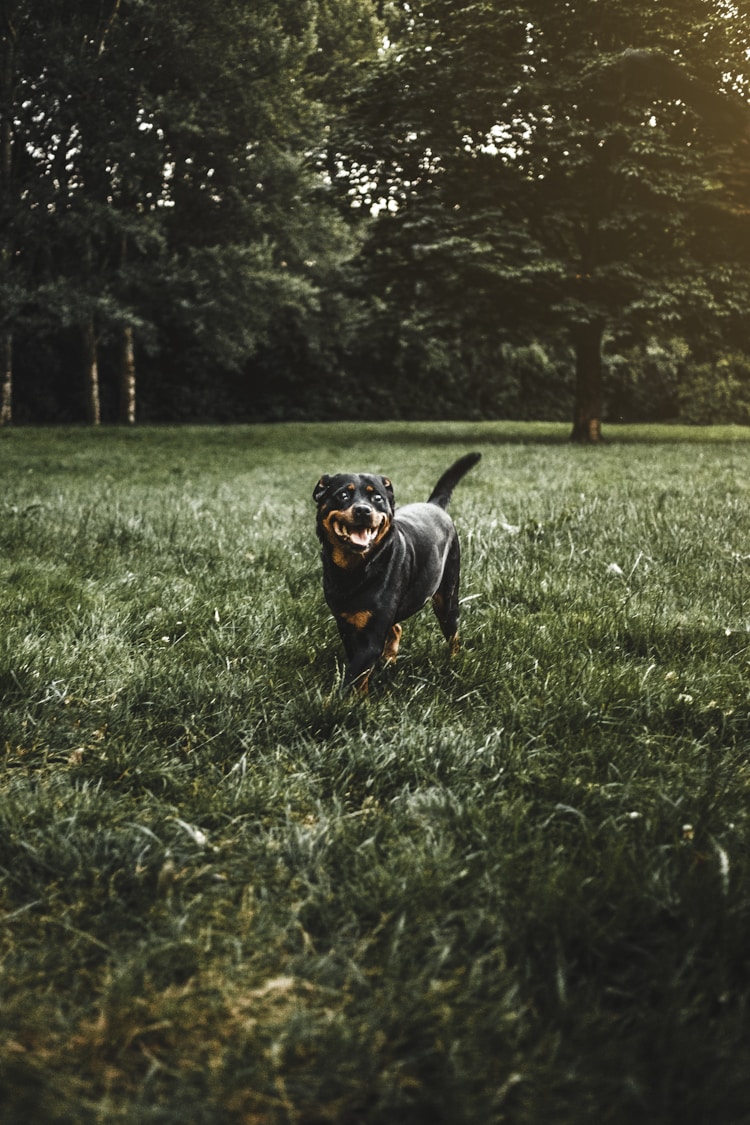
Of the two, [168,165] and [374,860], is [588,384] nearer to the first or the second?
[168,165]

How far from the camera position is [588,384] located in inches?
662

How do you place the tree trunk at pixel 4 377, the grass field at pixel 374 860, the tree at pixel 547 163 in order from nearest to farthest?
the grass field at pixel 374 860
the tree at pixel 547 163
the tree trunk at pixel 4 377

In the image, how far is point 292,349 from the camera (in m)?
25.5

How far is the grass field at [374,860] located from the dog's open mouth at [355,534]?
54 centimetres

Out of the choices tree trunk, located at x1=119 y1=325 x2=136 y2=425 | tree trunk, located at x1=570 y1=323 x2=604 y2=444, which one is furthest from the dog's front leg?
tree trunk, located at x1=119 y1=325 x2=136 y2=425

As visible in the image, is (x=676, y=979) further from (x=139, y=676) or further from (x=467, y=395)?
(x=467, y=395)

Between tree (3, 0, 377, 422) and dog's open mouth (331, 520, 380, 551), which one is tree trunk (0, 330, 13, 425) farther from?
dog's open mouth (331, 520, 380, 551)

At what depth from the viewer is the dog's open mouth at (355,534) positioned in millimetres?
2516

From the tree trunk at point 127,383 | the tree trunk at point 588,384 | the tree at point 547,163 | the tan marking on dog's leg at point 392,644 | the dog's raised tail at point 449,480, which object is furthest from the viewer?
the tree trunk at point 127,383

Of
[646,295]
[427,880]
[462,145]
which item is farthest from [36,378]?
[427,880]

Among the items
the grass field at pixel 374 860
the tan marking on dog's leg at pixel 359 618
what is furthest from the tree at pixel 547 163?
the tan marking on dog's leg at pixel 359 618

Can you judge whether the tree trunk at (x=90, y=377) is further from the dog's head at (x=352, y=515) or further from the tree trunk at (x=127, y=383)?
the dog's head at (x=352, y=515)

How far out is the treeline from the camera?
14.2 metres

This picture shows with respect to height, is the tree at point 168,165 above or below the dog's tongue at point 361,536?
above
